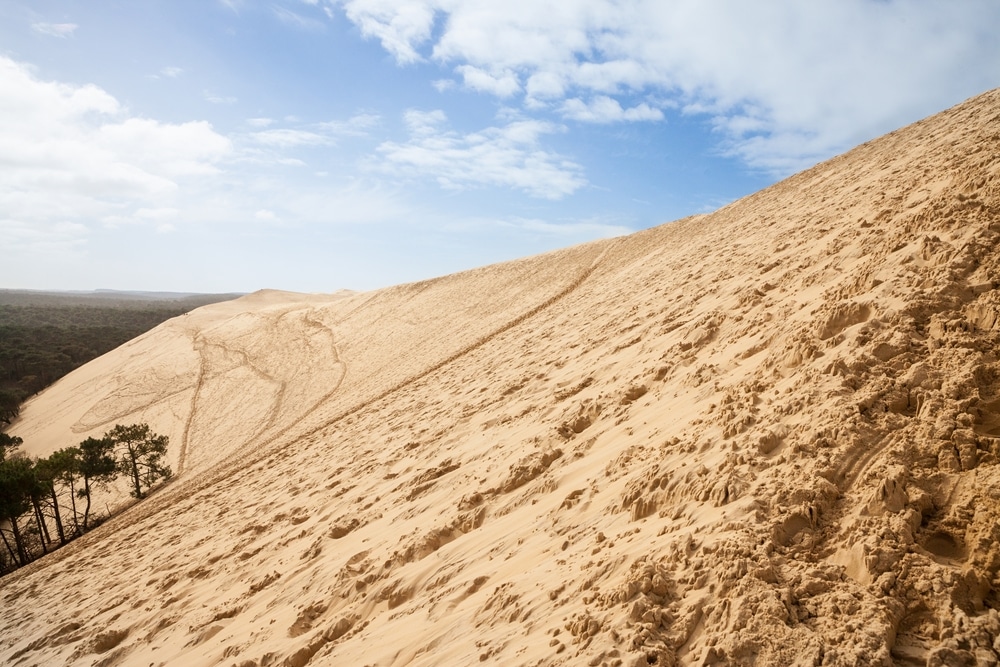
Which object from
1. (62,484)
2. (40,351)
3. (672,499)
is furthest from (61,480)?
(40,351)

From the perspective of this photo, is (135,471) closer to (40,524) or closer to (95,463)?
(95,463)

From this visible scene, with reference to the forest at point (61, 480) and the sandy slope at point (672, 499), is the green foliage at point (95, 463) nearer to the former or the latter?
the forest at point (61, 480)

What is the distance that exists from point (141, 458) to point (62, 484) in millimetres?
2138

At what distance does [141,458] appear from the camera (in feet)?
59.6

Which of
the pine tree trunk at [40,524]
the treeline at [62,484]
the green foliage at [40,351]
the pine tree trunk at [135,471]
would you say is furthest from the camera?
the green foliage at [40,351]

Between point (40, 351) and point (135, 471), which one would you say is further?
point (40, 351)

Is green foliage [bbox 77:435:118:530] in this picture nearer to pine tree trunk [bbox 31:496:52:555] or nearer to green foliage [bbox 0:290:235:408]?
pine tree trunk [bbox 31:496:52:555]

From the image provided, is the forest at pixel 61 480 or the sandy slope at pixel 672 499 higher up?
the sandy slope at pixel 672 499

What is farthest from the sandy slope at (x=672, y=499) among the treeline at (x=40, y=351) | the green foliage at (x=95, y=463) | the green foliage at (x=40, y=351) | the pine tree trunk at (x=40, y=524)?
the green foliage at (x=40, y=351)

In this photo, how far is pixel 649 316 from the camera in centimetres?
845

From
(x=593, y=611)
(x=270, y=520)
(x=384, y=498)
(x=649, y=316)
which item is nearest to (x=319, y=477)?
(x=270, y=520)

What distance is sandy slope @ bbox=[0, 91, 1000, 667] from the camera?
2.60 metres

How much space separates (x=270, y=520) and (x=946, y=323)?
7.48 metres

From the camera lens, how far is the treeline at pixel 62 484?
540 inches
